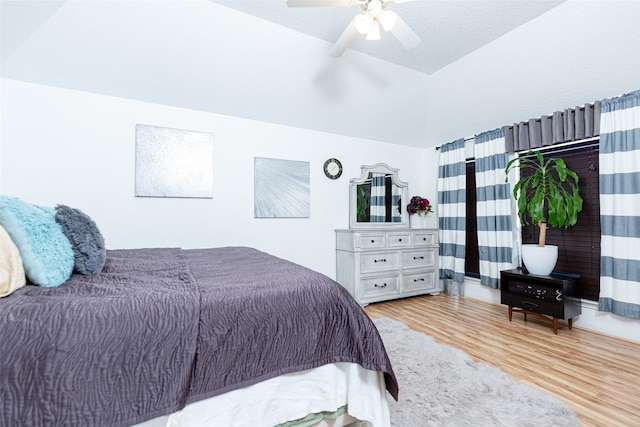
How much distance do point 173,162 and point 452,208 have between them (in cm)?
356

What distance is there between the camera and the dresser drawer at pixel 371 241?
3.60 metres

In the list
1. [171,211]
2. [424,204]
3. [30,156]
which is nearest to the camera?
[30,156]

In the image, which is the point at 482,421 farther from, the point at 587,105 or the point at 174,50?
the point at 174,50

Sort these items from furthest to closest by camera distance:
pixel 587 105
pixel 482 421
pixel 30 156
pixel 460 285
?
pixel 460 285 < pixel 587 105 < pixel 30 156 < pixel 482 421

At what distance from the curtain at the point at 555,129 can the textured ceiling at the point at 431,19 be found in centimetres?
103

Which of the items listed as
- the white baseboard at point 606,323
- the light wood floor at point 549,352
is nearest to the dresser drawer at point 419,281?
the light wood floor at point 549,352

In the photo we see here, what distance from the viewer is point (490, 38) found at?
2.84m

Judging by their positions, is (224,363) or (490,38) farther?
(490,38)

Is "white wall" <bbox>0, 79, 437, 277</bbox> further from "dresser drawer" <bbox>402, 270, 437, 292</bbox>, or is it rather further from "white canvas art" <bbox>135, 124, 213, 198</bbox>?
"dresser drawer" <bbox>402, 270, 437, 292</bbox>

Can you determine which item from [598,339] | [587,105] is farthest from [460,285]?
[587,105]

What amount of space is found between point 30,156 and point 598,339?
16.9ft

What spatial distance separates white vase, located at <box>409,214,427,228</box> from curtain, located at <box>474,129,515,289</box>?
2.87 feet

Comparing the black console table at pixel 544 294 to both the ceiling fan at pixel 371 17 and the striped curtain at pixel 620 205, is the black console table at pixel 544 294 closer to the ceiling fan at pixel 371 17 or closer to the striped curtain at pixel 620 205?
the striped curtain at pixel 620 205

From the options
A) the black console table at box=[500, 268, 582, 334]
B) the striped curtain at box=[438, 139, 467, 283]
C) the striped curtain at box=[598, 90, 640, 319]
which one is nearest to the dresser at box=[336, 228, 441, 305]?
the striped curtain at box=[438, 139, 467, 283]
